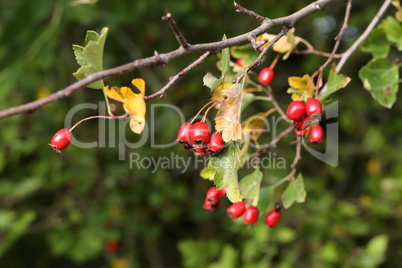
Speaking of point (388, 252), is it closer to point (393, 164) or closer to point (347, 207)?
point (393, 164)

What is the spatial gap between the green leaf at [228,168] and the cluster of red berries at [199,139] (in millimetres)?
16

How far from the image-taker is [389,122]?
3.32 metres

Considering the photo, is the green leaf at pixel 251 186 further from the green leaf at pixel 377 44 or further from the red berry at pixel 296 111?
the green leaf at pixel 377 44

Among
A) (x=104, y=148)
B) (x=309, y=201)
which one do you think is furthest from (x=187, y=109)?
(x=309, y=201)

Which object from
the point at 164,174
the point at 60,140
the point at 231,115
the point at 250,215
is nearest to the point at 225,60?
the point at 231,115

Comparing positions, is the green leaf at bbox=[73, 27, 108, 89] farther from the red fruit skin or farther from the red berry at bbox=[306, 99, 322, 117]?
the red fruit skin

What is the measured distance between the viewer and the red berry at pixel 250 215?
101cm

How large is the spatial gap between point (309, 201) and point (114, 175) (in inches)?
46.1

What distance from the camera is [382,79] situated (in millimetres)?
1090

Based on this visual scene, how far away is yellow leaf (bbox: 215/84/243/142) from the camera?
2.40ft

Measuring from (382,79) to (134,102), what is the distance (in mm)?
694

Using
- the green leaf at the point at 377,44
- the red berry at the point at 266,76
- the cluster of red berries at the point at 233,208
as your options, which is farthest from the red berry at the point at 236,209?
the green leaf at the point at 377,44

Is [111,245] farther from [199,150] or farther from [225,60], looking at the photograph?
[225,60]

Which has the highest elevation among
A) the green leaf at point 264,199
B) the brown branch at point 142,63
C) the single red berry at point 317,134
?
the brown branch at point 142,63
